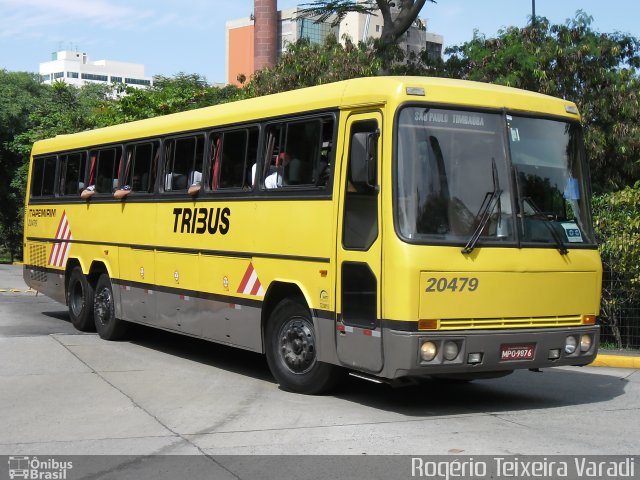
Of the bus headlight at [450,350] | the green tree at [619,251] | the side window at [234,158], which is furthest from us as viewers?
the green tree at [619,251]

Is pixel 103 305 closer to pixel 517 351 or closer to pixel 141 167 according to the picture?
pixel 141 167

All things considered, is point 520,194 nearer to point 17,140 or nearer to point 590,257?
point 590,257

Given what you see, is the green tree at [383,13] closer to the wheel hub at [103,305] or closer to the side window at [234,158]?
the wheel hub at [103,305]

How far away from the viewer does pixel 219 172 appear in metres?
11.6

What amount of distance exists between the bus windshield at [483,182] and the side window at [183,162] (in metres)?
4.14

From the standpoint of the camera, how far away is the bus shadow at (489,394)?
9375 mm

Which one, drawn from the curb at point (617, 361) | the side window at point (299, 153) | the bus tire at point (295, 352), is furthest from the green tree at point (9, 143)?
the bus tire at point (295, 352)

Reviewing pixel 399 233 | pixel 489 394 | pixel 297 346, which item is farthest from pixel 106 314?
pixel 399 233

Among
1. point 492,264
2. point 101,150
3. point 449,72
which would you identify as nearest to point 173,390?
point 492,264

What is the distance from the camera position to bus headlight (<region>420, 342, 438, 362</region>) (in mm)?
8336

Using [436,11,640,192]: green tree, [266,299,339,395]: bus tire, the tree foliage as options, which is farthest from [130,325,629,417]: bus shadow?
the tree foliage

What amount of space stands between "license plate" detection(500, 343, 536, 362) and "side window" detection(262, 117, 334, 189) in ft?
7.94

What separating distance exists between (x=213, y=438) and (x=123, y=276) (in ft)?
21.7

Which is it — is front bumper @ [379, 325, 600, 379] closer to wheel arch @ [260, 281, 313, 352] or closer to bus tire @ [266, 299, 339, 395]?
bus tire @ [266, 299, 339, 395]
